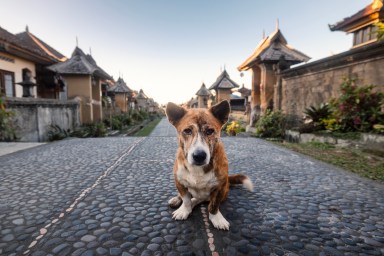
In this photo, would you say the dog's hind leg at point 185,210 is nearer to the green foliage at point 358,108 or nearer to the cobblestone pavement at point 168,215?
the cobblestone pavement at point 168,215

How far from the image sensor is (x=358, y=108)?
20.5ft

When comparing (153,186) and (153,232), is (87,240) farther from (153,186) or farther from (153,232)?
(153,186)

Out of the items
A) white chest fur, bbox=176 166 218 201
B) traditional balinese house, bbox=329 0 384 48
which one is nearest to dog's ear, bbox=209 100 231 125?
white chest fur, bbox=176 166 218 201

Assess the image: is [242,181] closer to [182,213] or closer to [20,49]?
[182,213]

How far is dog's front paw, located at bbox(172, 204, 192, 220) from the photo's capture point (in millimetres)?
2111

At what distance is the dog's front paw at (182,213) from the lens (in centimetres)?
211

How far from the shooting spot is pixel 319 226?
2.02 metres

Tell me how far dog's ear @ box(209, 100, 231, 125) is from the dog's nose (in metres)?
0.55

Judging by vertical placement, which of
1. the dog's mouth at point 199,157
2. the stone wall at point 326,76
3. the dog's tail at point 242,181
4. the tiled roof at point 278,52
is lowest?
the dog's tail at point 242,181

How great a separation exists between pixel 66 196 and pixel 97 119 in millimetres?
13817

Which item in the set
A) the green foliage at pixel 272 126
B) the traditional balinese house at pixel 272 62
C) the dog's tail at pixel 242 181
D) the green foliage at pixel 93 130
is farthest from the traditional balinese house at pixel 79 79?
the dog's tail at pixel 242 181

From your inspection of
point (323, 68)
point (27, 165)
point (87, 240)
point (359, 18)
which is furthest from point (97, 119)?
point (359, 18)

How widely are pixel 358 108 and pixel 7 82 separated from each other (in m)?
14.8

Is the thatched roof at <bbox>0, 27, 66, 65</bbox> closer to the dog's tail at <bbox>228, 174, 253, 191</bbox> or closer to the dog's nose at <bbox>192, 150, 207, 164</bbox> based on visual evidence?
the dog's tail at <bbox>228, 174, 253, 191</bbox>
